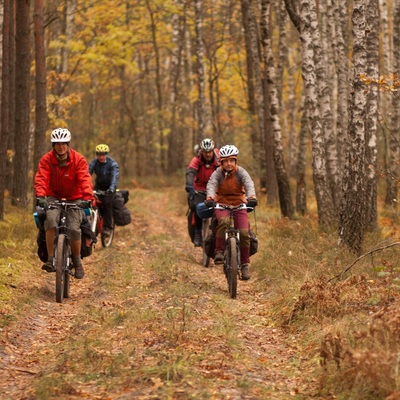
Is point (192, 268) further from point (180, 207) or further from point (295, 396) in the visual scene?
point (180, 207)

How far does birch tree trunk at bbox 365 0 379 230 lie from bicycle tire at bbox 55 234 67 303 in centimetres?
664

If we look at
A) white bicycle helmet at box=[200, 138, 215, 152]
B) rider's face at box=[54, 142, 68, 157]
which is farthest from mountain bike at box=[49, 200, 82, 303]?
white bicycle helmet at box=[200, 138, 215, 152]

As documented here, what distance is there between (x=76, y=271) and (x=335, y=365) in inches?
220

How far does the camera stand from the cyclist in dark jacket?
1585 cm

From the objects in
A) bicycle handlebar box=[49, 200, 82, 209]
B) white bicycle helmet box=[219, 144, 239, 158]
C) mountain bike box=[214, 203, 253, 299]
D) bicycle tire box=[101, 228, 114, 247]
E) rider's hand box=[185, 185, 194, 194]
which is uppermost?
white bicycle helmet box=[219, 144, 239, 158]

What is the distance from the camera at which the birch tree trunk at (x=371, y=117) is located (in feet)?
46.1

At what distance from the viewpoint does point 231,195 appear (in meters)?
11.5

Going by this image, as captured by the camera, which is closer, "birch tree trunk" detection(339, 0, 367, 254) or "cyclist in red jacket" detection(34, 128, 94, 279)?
"cyclist in red jacket" detection(34, 128, 94, 279)

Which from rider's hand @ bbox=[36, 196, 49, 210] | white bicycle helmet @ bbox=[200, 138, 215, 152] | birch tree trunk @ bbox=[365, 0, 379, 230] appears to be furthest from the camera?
birch tree trunk @ bbox=[365, 0, 379, 230]

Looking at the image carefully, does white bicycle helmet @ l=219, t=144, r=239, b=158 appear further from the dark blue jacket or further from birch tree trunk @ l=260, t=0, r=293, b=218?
birch tree trunk @ l=260, t=0, r=293, b=218

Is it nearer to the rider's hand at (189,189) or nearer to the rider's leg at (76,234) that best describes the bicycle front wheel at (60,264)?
the rider's leg at (76,234)

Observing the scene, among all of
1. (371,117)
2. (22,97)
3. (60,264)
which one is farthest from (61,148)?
(22,97)

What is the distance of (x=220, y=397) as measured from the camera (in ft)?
19.0

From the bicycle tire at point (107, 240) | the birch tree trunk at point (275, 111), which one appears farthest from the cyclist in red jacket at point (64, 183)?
the birch tree trunk at point (275, 111)
